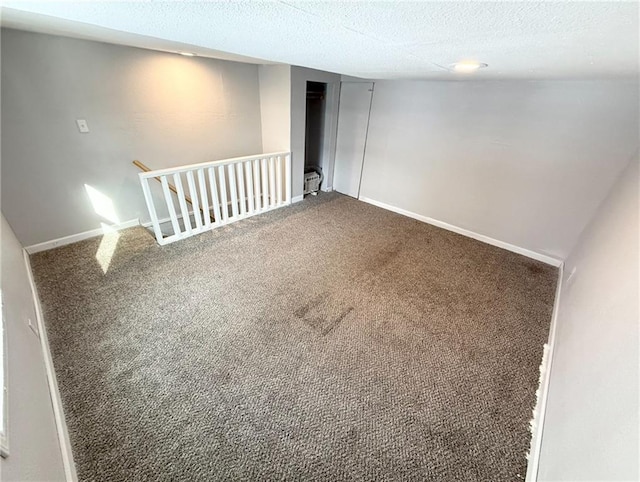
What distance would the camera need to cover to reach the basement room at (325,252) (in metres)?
1.02

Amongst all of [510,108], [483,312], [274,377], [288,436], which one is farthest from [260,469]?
[510,108]

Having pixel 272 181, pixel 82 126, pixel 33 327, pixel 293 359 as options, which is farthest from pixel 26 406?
pixel 272 181

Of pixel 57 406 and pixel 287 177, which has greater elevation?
pixel 287 177

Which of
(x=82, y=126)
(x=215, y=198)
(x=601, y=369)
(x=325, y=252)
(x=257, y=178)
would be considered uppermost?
(x=82, y=126)

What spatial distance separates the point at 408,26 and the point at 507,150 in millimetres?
2586

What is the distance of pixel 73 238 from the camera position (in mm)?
2775

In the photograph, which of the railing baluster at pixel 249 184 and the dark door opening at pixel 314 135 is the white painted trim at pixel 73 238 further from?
the dark door opening at pixel 314 135

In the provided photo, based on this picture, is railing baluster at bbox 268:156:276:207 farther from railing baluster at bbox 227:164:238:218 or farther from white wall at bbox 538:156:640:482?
white wall at bbox 538:156:640:482

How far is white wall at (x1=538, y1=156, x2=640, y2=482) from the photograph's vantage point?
2.51ft

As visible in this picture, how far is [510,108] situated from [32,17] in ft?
13.1

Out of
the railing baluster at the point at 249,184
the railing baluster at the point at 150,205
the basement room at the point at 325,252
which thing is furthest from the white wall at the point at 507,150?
the railing baluster at the point at 150,205

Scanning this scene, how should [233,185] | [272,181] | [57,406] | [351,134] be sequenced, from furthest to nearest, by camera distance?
[351,134], [272,181], [233,185], [57,406]

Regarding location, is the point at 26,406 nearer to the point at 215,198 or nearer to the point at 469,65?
the point at 215,198

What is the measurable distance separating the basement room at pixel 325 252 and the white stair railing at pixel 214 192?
6cm
